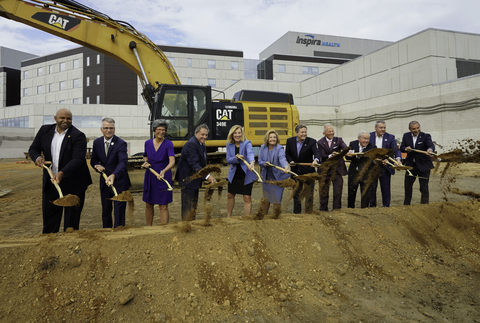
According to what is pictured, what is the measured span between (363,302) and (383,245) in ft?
4.35

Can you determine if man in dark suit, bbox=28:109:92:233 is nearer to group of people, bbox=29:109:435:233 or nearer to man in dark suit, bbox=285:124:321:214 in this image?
group of people, bbox=29:109:435:233

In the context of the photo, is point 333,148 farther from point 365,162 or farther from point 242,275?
→ point 242,275

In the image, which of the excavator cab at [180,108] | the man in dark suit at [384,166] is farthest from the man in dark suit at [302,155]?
the excavator cab at [180,108]

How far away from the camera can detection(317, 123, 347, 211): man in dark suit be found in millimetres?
5098

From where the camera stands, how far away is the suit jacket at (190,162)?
4082 mm

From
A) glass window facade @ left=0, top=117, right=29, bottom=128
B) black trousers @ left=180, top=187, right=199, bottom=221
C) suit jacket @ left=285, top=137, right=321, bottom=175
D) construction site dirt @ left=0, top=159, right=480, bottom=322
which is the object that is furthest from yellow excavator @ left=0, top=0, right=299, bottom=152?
glass window facade @ left=0, top=117, right=29, bottom=128

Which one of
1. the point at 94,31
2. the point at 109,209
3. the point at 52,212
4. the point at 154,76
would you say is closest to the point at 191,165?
the point at 109,209

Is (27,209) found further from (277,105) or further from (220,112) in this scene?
(277,105)

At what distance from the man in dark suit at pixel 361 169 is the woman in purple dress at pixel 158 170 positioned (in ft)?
10.1

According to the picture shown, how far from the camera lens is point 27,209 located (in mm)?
6840

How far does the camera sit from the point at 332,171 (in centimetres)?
507

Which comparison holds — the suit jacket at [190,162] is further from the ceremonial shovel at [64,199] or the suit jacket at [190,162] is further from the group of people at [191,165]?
the ceremonial shovel at [64,199]

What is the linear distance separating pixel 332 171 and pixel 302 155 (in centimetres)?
60

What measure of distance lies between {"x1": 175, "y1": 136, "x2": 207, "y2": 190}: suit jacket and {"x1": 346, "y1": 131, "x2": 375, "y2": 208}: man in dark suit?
8.73ft
